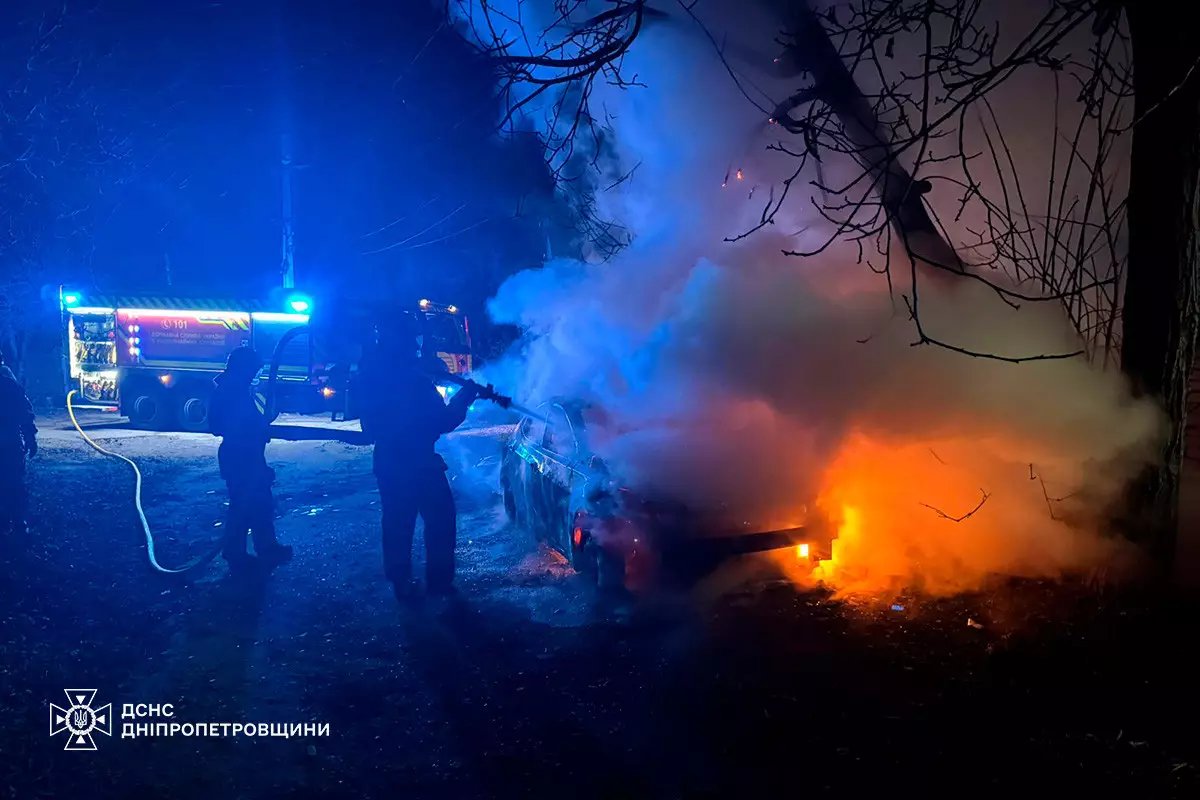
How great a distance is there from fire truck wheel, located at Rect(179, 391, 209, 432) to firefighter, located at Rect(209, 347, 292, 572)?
10613 millimetres

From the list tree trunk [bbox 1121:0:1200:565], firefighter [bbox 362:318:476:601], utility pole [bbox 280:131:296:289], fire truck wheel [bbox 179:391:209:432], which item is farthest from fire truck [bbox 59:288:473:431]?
tree trunk [bbox 1121:0:1200:565]

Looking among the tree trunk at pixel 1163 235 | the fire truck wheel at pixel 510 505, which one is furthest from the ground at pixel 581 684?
the fire truck wheel at pixel 510 505

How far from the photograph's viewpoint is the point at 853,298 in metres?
6.93

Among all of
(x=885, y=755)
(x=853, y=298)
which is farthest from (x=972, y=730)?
(x=853, y=298)

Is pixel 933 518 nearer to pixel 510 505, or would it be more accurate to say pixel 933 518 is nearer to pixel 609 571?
pixel 609 571

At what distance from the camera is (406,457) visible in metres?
6.20

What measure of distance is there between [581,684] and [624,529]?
1418mm

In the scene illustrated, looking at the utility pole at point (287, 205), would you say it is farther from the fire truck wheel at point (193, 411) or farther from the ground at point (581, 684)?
the ground at point (581, 684)

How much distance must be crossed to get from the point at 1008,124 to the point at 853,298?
268 cm

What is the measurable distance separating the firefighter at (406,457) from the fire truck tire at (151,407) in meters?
12.4

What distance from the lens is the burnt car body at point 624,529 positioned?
5.73 m

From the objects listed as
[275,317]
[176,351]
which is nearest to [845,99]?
[275,317]

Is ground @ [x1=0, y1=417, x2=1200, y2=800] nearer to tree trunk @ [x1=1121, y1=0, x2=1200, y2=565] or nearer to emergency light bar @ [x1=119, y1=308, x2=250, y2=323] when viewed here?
tree trunk @ [x1=1121, y1=0, x2=1200, y2=565]

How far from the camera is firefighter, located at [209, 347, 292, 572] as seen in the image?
6.62 meters
